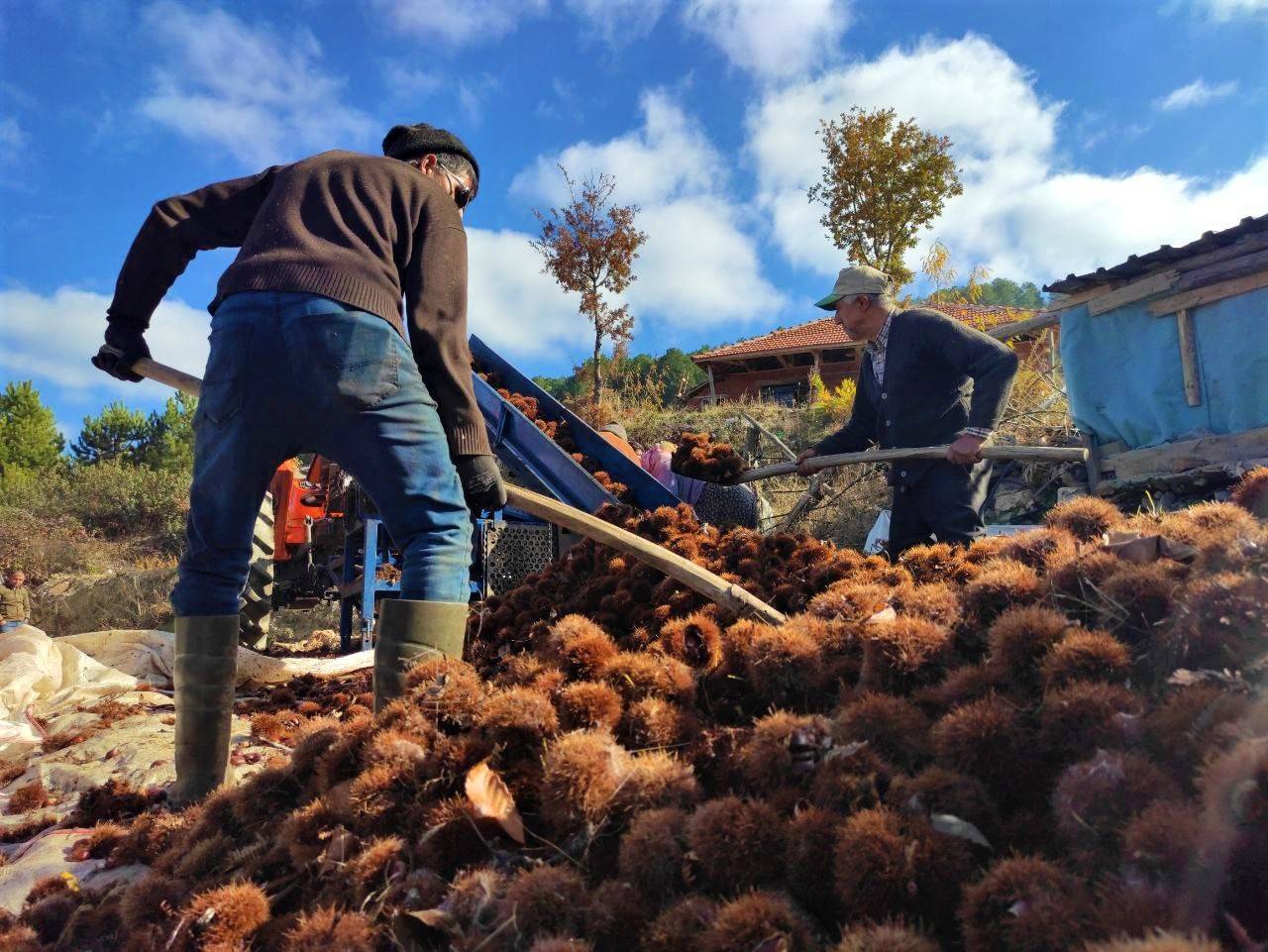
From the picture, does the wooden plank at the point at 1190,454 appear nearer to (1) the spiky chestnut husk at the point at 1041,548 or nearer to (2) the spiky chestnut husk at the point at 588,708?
(1) the spiky chestnut husk at the point at 1041,548

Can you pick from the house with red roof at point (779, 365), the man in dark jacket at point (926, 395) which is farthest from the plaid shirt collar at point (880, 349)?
the house with red roof at point (779, 365)

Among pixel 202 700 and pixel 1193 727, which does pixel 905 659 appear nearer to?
pixel 1193 727

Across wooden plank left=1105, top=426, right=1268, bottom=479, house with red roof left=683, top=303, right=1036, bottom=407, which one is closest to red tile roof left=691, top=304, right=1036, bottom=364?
house with red roof left=683, top=303, right=1036, bottom=407

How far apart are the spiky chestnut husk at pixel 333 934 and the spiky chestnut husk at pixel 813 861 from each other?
2.43 ft

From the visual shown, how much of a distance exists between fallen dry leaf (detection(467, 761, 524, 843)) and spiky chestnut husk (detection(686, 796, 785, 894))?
1.34 ft

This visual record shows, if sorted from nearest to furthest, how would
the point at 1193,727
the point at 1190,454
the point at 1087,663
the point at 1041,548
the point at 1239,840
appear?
the point at 1239,840 → the point at 1193,727 → the point at 1087,663 → the point at 1041,548 → the point at 1190,454

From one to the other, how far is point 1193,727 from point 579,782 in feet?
3.39

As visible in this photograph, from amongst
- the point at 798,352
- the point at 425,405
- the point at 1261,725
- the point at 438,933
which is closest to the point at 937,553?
the point at 1261,725

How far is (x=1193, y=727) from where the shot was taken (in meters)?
1.27

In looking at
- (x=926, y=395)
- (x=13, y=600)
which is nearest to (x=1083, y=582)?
(x=926, y=395)

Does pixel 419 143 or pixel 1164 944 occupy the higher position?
pixel 419 143

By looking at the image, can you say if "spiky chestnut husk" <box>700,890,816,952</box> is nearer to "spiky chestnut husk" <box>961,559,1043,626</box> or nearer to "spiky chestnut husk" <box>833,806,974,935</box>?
"spiky chestnut husk" <box>833,806,974,935</box>

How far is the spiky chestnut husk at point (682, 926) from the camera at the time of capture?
122 cm

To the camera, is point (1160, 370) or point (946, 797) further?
point (1160, 370)
